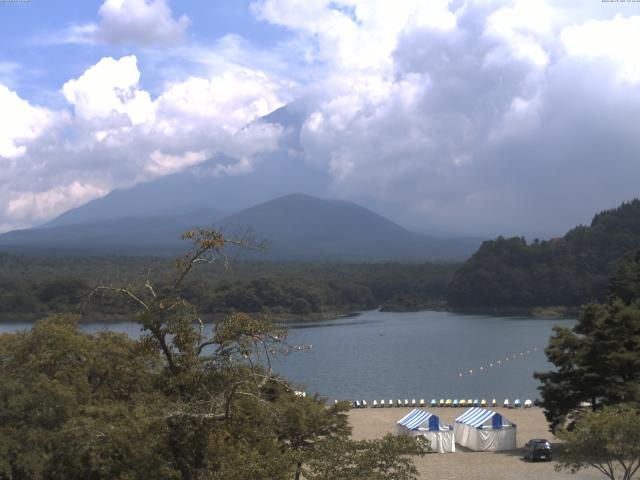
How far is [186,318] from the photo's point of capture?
6.88 metres

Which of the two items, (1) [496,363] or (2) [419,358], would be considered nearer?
(1) [496,363]

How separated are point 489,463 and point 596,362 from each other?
3181mm

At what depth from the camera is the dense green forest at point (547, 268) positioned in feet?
258

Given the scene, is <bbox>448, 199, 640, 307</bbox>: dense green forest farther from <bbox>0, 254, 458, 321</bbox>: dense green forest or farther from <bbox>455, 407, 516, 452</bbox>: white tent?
<bbox>455, 407, 516, 452</bbox>: white tent

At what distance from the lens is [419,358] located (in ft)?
147

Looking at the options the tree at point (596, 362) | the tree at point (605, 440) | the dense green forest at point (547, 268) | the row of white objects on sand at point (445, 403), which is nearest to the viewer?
the tree at point (605, 440)

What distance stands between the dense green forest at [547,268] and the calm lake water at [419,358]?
1061cm

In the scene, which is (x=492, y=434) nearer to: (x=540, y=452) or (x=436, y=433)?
(x=436, y=433)

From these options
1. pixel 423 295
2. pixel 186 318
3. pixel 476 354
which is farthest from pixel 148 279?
pixel 423 295

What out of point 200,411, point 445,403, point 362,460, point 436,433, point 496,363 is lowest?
point 496,363

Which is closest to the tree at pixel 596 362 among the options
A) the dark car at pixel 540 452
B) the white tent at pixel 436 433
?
the dark car at pixel 540 452

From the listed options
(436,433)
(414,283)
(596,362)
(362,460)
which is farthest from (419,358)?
(414,283)

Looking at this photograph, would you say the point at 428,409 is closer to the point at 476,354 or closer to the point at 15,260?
the point at 476,354

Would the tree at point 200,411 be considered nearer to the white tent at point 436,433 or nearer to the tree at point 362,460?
the tree at point 362,460
